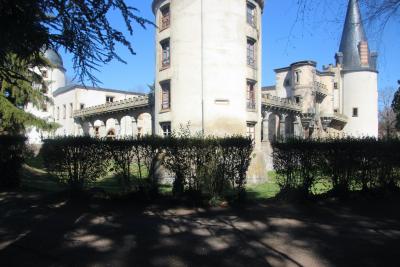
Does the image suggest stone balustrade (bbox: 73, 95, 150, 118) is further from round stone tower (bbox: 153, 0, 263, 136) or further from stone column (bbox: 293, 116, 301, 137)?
stone column (bbox: 293, 116, 301, 137)

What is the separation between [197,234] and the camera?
6.29 m

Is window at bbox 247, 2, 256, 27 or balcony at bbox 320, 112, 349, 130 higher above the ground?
window at bbox 247, 2, 256, 27

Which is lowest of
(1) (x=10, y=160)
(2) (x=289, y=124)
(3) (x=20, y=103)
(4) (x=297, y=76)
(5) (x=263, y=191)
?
(5) (x=263, y=191)

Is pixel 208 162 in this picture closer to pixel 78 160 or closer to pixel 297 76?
pixel 78 160

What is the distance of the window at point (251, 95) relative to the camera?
23064mm

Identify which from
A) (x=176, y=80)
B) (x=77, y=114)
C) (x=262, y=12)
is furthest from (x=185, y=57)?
(x=77, y=114)

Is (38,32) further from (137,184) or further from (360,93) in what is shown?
(360,93)

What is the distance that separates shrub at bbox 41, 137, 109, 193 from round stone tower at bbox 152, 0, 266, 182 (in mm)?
11463

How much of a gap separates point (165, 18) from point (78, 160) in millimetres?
15649

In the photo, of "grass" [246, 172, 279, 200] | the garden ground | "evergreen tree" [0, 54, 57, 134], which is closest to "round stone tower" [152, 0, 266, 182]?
"grass" [246, 172, 279, 200]

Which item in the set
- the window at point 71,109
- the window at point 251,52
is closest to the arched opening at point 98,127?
the window at point 71,109

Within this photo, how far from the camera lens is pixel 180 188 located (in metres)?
9.39

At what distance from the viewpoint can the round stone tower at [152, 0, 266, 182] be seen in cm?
2130

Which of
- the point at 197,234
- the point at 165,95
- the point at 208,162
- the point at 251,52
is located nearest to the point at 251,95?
the point at 251,52
